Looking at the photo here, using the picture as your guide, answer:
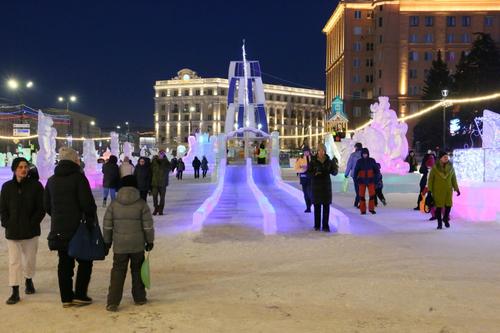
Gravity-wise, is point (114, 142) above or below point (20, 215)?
above

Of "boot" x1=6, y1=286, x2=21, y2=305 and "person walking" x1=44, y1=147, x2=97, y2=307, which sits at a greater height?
"person walking" x1=44, y1=147, x2=97, y2=307

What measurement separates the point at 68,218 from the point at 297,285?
266 cm

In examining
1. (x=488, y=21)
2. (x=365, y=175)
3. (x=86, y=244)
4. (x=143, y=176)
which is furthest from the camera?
(x=488, y=21)

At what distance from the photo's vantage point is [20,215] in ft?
18.7

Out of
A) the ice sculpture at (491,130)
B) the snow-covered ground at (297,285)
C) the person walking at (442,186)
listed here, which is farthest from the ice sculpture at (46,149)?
the person walking at (442,186)

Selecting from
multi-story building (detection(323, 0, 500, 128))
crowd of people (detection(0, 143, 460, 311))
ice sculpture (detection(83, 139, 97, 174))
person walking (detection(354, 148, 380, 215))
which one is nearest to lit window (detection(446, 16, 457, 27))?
multi-story building (detection(323, 0, 500, 128))

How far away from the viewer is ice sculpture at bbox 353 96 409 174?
89.0ft

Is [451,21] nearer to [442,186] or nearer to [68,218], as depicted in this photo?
[442,186]

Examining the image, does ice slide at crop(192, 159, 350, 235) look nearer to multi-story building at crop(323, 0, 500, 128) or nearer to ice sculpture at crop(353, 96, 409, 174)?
ice sculpture at crop(353, 96, 409, 174)

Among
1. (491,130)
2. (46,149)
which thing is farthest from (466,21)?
(46,149)

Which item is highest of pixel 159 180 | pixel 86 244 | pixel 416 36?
pixel 416 36

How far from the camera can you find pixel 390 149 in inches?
1071

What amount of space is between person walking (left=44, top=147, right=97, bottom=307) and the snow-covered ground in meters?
0.22

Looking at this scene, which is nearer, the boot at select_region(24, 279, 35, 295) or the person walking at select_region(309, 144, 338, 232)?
the boot at select_region(24, 279, 35, 295)
